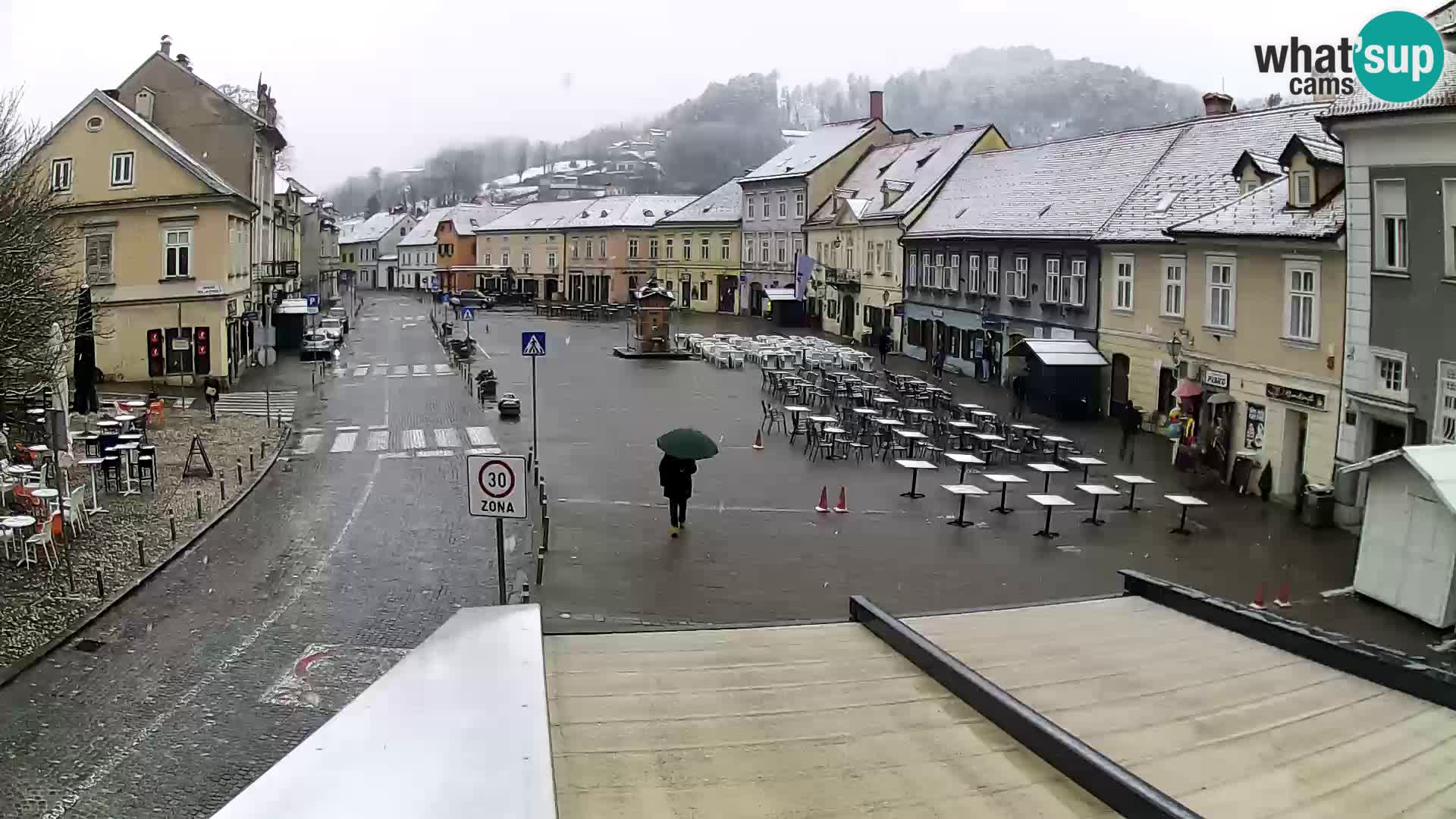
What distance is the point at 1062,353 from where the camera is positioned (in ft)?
113

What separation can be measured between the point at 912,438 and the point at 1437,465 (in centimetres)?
1370

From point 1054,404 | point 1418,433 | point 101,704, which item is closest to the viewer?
point 101,704

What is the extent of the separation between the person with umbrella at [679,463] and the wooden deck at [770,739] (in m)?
10.9

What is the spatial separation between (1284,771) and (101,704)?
443 inches

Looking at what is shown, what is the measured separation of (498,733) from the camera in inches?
203

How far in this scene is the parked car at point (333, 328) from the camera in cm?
5497

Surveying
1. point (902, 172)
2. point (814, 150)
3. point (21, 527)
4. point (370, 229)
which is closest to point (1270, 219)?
point (21, 527)

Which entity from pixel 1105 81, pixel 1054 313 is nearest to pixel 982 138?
pixel 1054 313

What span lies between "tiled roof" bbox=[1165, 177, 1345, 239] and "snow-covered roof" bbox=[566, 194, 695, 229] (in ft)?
219

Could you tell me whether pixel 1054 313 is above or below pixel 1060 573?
above

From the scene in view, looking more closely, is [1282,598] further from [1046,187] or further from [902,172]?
[902,172]

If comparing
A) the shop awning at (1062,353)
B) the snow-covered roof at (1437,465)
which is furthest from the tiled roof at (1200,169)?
the snow-covered roof at (1437,465)

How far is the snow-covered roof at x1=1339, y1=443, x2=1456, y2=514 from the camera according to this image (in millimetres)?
14281

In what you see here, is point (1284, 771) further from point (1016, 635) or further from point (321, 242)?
point (321, 242)
